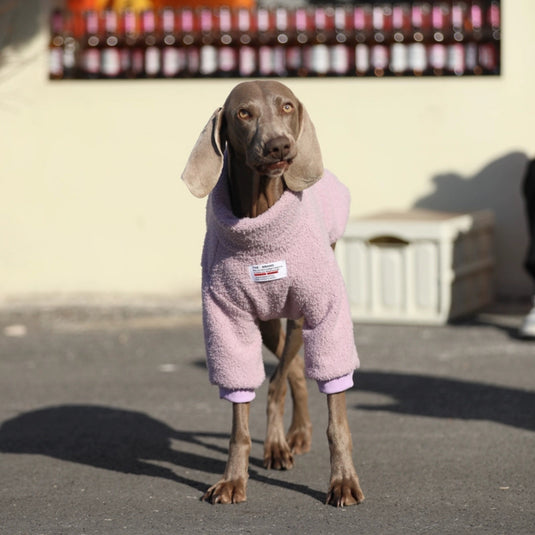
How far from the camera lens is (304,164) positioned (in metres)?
4.34

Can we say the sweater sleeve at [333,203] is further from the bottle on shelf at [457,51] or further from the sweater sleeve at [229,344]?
the bottle on shelf at [457,51]

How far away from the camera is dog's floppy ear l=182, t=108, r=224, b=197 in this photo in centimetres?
429

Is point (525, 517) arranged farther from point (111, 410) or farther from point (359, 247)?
point (359, 247)

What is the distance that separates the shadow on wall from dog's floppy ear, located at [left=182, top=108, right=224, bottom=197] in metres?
5.66

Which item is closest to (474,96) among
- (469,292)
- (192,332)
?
(469,292)

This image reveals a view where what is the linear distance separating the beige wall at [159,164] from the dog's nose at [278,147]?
5772 millimetres

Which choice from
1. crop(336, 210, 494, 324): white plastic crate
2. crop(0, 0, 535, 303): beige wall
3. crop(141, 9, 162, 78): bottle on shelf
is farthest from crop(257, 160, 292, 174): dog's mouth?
crop(141, 9, 162, 78): bottle on shelf

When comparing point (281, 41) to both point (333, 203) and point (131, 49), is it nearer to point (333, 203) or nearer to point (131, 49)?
point (131, 49)

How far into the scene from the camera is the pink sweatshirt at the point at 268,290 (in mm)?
4359

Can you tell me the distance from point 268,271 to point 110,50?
6303 millimetres

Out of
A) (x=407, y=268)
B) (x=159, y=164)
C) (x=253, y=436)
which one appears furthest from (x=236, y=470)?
(x=159, y=164)

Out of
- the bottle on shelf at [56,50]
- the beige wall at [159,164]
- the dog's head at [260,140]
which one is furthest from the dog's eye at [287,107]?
the bottle on shelf at [56,50]

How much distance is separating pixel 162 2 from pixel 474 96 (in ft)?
12.6

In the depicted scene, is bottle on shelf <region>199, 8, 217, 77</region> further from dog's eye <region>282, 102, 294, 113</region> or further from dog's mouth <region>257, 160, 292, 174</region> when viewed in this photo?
dog's mouth <region>257, 160, 292, 174</region>
